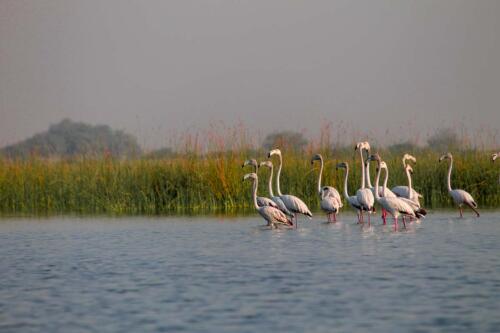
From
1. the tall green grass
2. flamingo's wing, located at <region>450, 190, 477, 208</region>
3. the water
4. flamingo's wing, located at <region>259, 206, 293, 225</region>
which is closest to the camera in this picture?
the water

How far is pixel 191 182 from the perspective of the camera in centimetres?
2259

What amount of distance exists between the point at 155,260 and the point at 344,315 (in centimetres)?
490

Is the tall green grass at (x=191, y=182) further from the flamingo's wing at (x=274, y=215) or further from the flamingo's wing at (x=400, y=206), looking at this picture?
the flamingo's wing at (x=400, y=206)

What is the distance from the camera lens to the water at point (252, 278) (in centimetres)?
816

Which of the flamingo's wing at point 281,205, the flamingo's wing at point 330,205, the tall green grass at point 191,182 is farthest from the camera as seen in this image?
the tall green grass at point 191,182

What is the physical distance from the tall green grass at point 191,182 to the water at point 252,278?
4838mm

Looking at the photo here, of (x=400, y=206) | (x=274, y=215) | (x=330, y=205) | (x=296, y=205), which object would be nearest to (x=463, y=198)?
(x=400, y=206)

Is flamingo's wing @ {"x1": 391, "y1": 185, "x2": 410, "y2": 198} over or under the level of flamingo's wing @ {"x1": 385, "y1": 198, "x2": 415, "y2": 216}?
over

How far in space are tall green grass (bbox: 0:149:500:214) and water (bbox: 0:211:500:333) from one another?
4.84m

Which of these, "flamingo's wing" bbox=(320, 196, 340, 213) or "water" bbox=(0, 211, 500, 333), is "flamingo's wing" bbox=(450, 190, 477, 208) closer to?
"water" bbox=(0, 211, 500, 333)

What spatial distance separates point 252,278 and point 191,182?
39.5ft

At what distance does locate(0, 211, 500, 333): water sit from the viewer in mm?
8164

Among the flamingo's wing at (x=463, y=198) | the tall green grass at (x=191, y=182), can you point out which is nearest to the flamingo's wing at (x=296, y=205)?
the flamingo's wing at (x=463, y=198)

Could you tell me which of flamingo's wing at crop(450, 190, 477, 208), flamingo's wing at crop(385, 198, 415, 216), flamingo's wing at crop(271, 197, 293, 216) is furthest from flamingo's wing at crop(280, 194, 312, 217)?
flamingo's wing at crop(450, 190, 477, 208)
